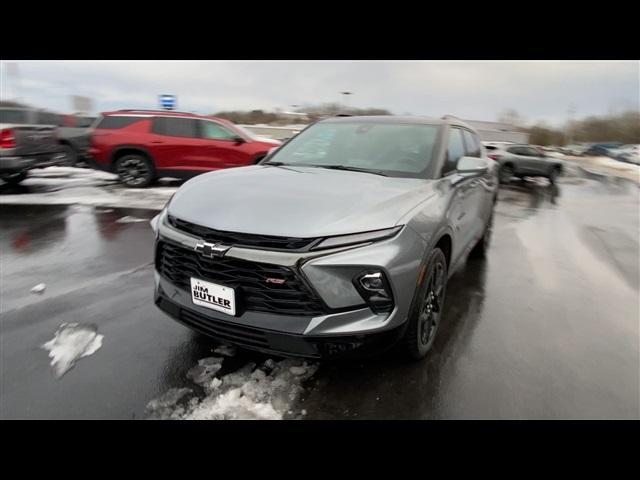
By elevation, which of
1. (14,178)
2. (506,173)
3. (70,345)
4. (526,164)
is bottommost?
(506,173)

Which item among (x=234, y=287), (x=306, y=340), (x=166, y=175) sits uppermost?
(x=234, y=287)

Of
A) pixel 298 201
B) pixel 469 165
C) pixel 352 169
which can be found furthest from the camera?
pixel 469 165

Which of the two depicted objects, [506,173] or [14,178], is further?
[506,173]

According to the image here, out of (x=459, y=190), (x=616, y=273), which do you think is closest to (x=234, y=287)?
(x=459, y=190)

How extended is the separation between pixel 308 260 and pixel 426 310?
111cm

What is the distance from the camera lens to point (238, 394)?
2.49 meters

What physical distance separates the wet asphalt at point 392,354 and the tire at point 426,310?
0.53 feet

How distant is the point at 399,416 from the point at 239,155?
853 centimetres

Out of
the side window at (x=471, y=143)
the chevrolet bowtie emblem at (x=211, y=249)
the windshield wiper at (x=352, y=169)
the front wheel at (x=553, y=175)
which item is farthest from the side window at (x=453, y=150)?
the front wheel at (x=553, y=175)

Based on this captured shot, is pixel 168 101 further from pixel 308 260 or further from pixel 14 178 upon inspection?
pixel 308 260

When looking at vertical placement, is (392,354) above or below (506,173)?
above

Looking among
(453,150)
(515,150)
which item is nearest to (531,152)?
(515,150)
